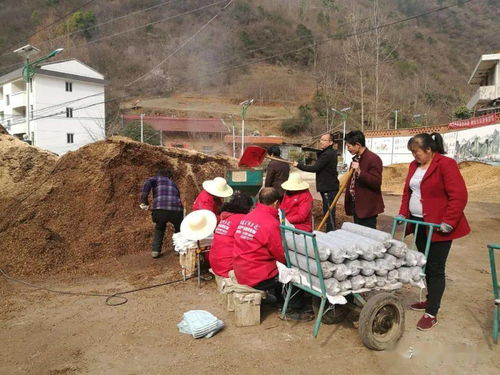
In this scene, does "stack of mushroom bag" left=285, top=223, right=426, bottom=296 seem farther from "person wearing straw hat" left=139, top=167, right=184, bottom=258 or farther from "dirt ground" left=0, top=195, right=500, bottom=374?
"person wearing straw hat" left=139, top=167, right=184, bottom=258

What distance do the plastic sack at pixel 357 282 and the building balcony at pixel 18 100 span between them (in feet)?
149

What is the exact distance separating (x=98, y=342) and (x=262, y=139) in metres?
41.5

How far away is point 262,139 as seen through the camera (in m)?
44.6

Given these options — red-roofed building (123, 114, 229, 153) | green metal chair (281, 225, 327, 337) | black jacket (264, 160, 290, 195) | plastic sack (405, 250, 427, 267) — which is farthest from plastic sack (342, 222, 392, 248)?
red-roofed building (123, 114, 229, 153)

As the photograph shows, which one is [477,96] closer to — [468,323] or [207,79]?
[468,323]

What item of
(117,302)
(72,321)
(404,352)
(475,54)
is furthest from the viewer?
(475,54)

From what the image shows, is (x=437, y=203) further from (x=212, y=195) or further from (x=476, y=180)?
(x=476, y=180)

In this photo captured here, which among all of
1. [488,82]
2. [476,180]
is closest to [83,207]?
[476,180]

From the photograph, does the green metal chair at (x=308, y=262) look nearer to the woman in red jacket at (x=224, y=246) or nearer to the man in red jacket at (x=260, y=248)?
the man in red jacket at (x=260, y=248)

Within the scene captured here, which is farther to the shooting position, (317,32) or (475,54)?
(317,32)

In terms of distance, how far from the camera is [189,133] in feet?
155

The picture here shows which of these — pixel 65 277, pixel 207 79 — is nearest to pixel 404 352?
pixel 65 277

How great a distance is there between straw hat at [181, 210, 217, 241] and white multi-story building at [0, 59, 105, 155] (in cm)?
3573

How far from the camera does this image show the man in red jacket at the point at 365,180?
4527 mm
